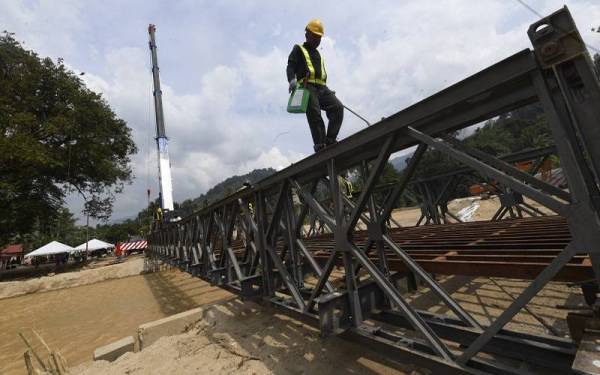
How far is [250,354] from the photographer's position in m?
3.66

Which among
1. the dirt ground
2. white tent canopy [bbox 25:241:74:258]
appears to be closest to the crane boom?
the dirt ground

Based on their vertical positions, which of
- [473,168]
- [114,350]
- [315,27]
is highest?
[315,27]

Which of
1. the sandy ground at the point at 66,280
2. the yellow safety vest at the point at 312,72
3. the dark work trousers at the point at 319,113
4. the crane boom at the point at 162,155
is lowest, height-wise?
the sandy ground at the point at 66,280

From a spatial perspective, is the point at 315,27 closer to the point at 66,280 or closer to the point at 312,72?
the point at 312,72

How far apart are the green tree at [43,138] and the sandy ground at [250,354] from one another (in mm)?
17871

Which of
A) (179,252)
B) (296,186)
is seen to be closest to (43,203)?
(179,252)

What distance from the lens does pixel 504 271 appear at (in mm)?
2275

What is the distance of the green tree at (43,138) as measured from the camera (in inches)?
661

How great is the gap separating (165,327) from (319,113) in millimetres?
4246

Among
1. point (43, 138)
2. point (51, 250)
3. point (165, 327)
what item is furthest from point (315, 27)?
point (51, 250)

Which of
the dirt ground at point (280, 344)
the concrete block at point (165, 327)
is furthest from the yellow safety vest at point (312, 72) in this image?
the concrete block at point (165, 327)

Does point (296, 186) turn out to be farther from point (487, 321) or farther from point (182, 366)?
point (487, 321)

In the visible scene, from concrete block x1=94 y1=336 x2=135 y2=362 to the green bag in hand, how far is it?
14.7ft

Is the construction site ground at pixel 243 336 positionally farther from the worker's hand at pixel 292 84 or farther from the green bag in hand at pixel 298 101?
the worker's hand at pixel 292 84
